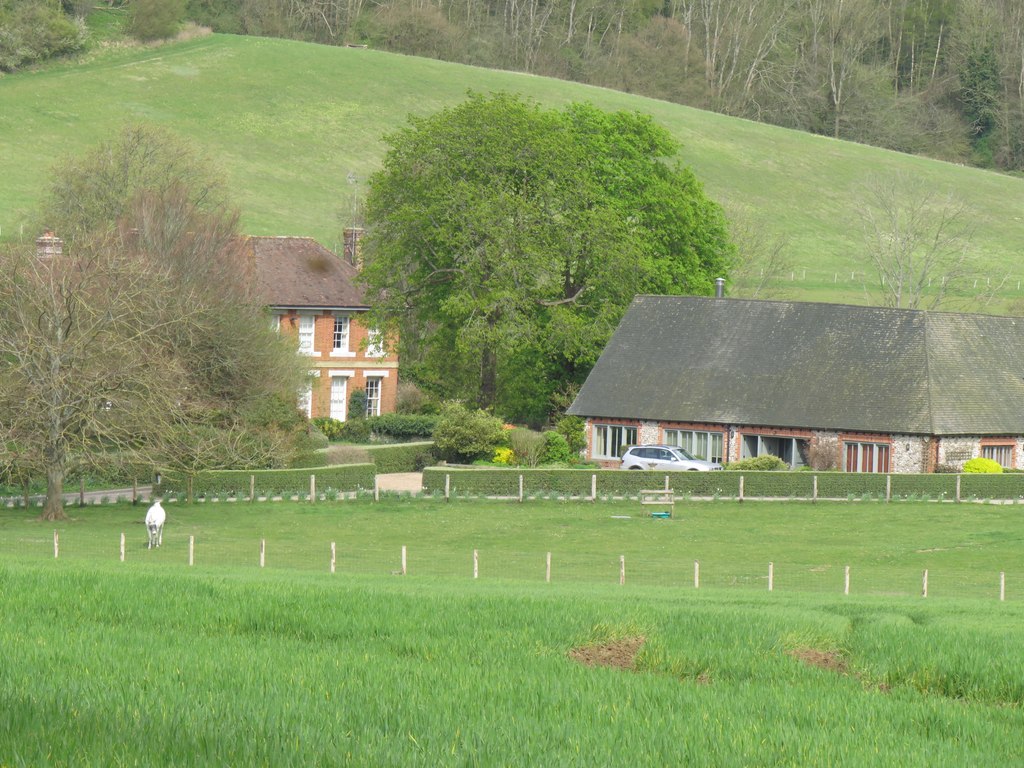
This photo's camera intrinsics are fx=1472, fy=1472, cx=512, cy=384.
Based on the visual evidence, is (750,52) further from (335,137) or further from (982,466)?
(982,466)

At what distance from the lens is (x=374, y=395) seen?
73.7 metres

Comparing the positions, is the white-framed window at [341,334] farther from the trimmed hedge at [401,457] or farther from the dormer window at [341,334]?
the trimmed hedge at [401,457]

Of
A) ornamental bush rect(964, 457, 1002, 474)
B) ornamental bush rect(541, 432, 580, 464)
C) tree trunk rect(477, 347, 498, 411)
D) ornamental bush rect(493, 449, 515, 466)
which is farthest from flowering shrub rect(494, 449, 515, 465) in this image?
ornamental bush rect(964, 457, 1002, 474)

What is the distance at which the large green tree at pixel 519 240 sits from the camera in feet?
207

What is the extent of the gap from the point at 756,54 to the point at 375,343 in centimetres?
10839

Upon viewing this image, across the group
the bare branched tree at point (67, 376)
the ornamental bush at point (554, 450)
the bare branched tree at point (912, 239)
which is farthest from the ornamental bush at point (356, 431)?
the bare branched tree at point (912, 239)

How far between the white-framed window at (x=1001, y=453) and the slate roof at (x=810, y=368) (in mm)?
721

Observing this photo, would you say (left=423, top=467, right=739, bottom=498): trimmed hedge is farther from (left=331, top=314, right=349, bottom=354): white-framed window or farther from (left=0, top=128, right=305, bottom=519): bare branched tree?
(left=331, top=314, right=349, bottom=354): white-framed window

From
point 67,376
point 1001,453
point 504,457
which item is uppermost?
point 67,376

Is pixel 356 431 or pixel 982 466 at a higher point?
pixel 356 431

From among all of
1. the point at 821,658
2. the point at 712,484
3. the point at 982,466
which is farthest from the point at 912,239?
the point at 821,658

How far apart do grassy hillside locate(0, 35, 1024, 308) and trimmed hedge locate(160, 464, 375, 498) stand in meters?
55.6

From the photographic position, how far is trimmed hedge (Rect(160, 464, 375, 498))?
48.2 metres

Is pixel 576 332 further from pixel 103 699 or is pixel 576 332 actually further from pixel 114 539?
pixel 103 699
